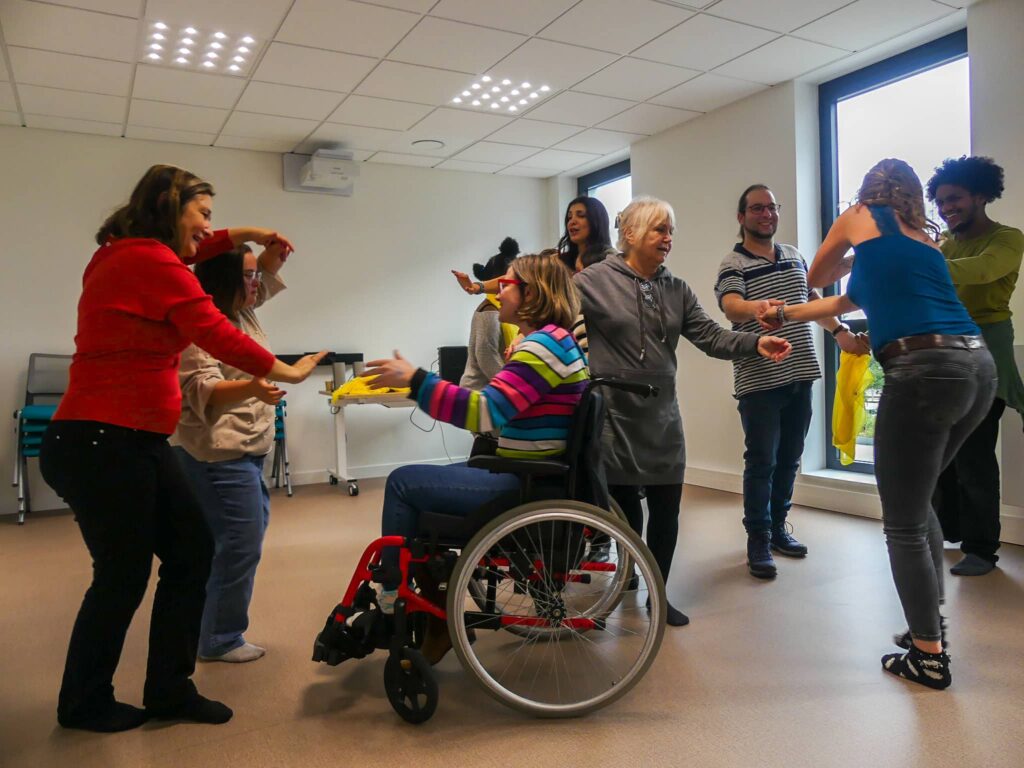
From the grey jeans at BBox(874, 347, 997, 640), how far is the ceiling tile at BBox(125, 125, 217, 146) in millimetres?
4655

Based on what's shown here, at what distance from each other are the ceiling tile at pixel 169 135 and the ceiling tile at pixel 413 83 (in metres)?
1.41

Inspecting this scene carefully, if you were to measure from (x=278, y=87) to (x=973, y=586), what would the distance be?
13.3ft

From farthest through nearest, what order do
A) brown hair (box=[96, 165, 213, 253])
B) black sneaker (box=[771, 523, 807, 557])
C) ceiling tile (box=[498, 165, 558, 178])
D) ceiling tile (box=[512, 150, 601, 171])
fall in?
ceiling tile (box=[498, 165, 558, 178]) < ceiling tile (box=[512, 150, 601, 171]) < black sneaker (box=[771, 523, 807, 557]) < brown hair (box=[96, 165, 213, 253])

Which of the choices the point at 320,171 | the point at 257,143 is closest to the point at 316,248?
the point at 320,171

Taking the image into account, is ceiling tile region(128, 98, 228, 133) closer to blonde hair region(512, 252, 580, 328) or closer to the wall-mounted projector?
the wall-mounted projector

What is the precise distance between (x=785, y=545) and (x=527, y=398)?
1.94 m

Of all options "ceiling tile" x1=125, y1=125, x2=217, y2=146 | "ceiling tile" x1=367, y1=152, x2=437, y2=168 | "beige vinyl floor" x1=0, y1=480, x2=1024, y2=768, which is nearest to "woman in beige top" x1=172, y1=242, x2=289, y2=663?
"beige vinyl floor" x1=0, y1=480, x2=1024, y2=768

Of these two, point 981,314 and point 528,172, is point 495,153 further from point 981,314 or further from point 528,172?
point 981,314

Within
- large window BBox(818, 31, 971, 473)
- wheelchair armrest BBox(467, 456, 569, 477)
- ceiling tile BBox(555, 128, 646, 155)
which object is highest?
ceiling tile BBox(555, 128, 646, 155)

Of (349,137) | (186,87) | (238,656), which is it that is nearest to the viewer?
(238,656)

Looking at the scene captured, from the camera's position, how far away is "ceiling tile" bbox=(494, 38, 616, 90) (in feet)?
12.6

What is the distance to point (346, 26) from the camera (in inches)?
138

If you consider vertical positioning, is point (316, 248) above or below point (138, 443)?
above

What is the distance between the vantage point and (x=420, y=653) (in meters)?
1.74
